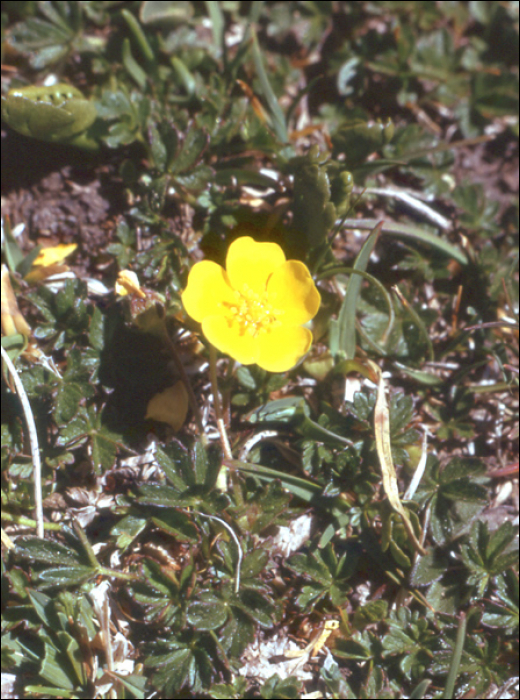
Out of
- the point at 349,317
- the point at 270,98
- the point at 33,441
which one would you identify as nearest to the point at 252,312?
the point at 349,317

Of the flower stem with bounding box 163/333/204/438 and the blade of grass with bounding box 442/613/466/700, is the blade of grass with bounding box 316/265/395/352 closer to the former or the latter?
the flower stem with bounding box 163/333/204/438

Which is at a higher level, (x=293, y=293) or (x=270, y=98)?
(x=270, y=98)

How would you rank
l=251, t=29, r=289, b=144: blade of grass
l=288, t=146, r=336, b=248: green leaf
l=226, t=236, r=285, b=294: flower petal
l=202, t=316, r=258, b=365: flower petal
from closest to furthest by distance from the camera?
l=202, t=316, r=258, b=365: flower petal → l=226, t=236, r=285, b=294: flower petal → l=288, t=146, r=336, b=248: green leaf → l=251, t=29, r=289, b=144: blade of grass

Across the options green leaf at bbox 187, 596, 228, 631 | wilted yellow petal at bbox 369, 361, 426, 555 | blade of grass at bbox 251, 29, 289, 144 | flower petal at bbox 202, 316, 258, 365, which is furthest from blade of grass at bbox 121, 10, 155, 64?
green leaf at bbox 187, 596, 228, 631

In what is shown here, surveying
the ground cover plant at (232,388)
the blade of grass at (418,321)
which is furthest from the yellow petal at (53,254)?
the blade of grass at (418,321)

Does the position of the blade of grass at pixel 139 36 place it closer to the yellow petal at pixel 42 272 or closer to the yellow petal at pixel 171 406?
the yellow petal at pixel 42 272

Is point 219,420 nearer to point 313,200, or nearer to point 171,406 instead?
point 171,406

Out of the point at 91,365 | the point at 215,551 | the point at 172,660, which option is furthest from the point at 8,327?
the point at 172,660
